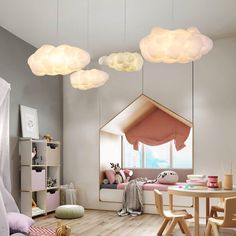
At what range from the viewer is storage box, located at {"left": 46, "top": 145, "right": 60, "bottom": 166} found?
598 cm

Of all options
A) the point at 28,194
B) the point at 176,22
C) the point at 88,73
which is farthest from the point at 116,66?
the point at 28,194

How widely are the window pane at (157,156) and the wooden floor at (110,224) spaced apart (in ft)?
5.53

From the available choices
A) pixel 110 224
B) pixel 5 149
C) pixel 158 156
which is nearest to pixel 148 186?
pixel 110 224

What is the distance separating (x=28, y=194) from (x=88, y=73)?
8.08 ft

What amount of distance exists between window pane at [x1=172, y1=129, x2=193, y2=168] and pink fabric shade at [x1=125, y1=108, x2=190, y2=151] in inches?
5.8

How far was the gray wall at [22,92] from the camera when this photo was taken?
542 cm

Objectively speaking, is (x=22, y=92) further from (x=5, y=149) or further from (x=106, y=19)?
(x=106, y=19)

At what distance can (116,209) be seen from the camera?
6.21 meters

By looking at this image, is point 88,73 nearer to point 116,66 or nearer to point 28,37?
point 116,66

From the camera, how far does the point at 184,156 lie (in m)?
7.11

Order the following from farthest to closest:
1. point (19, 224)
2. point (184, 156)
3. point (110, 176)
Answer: point (184, 156), point (110, 176), point (19, 224)

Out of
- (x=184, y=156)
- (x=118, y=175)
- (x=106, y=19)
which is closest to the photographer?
(x=106, y=19)

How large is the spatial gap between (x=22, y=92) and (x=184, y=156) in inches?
140

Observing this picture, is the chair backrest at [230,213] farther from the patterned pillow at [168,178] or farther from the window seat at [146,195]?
the patterned pillow at [168,178]
